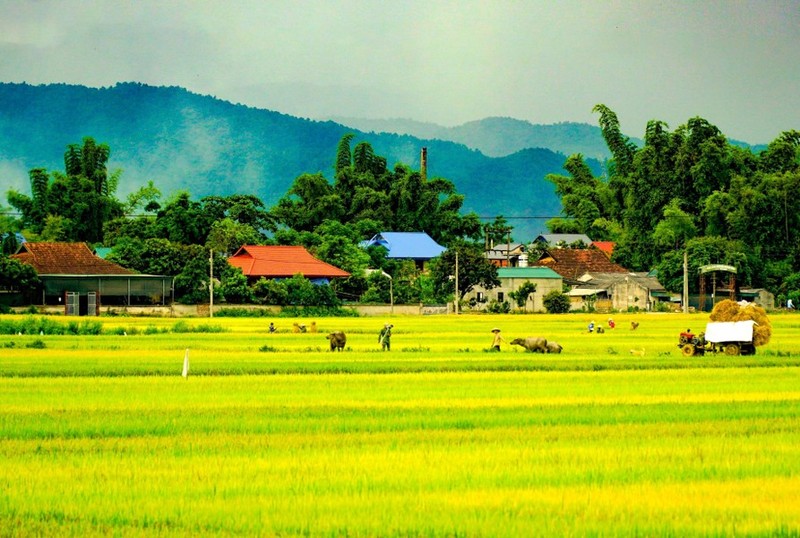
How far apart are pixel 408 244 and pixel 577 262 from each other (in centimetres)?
1445

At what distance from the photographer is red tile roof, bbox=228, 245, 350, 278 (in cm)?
7650

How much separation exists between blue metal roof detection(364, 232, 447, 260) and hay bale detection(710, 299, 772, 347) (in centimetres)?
6528

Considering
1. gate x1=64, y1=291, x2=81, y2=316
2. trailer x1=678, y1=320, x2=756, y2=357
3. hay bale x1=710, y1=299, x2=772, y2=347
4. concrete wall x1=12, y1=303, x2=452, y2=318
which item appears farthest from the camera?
concrete wall x1=12, y1=303, x2=452, y2=318

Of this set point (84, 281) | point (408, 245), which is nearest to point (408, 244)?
point (408, 245)

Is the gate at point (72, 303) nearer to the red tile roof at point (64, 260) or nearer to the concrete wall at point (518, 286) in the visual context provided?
the red tile roof at point (64, 260)

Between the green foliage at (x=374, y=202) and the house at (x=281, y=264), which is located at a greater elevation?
the green foliage at (x=374, y=202)

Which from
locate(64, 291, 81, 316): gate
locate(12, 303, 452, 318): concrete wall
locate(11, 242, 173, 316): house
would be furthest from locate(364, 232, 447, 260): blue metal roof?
locate(64, 291, 81, 316): gate

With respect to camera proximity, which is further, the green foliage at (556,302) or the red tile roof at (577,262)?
the red tile roof at (577,262)

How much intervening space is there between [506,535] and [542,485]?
79.4 inches

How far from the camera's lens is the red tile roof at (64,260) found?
64.8 meters

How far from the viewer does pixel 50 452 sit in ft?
40.9

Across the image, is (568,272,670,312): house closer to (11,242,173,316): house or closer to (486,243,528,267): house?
(486,243,528,267): house

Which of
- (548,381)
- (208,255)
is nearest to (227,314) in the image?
(208,255)

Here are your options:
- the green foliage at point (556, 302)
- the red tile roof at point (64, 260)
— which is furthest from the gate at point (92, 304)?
the green foliage at point (556, 302)
